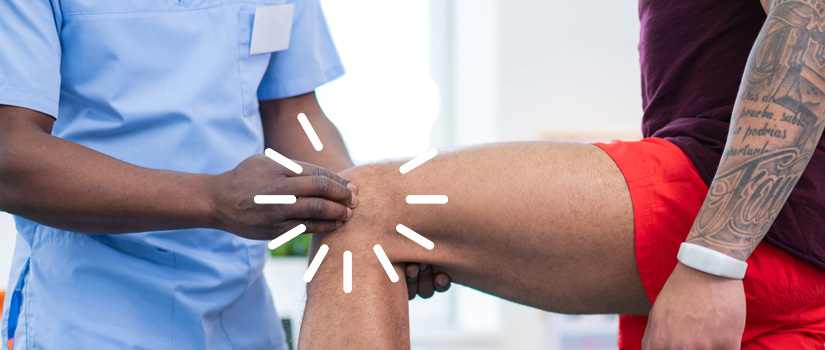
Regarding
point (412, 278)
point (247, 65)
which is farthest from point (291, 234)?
point (247, 65)

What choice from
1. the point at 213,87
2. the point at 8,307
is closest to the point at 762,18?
the point at 213,87

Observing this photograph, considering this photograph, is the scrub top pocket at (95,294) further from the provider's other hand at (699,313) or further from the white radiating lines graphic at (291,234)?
the provider's other hand at (699,313)

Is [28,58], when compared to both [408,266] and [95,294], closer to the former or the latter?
[95,294]

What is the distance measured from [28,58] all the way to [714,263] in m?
0.86

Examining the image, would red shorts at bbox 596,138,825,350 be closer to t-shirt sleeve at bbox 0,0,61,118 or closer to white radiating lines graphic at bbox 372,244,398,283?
white radiating lines graphic at bbox 372,244,398,283

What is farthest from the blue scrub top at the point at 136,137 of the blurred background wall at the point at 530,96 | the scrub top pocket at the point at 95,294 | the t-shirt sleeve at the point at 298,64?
the blurred background wall at the point at 530,96

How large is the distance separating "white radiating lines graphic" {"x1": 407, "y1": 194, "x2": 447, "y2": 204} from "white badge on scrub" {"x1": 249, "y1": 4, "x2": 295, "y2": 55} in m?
0.49

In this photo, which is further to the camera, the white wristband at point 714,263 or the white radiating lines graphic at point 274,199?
the white radiating lines graphic at point 274,199

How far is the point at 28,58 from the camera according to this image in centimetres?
86

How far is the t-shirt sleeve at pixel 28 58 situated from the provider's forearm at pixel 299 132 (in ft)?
1.34

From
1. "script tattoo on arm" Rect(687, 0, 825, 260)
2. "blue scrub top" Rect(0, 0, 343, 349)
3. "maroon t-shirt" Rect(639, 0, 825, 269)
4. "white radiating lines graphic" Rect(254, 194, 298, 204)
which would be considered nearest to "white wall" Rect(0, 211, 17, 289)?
"blue scrub top" Rect(0, 0, 343, 349)

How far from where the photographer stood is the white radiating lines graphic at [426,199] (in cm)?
Answer: 72

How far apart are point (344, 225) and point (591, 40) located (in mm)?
1874

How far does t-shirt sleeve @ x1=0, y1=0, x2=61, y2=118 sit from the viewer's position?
846 mm
